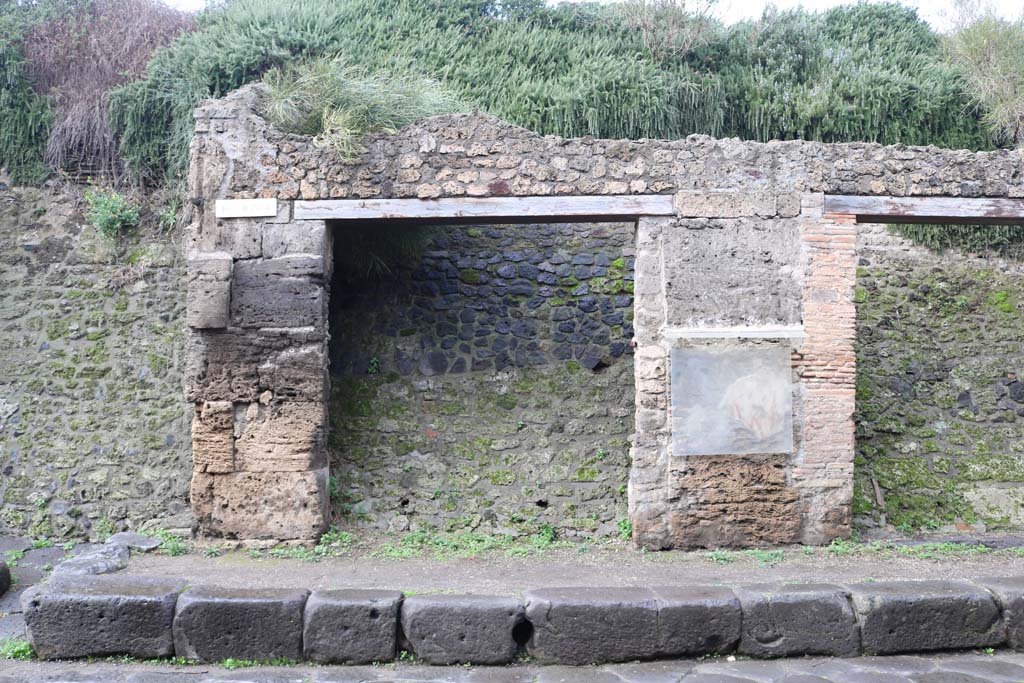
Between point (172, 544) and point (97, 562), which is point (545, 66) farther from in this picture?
point (97, 562)

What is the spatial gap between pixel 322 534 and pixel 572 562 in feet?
6.43

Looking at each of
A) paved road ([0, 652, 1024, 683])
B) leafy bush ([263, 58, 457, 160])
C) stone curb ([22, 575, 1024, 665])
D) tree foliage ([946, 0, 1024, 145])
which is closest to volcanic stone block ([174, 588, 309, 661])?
stone curb ([22, 575, 1024, 665])

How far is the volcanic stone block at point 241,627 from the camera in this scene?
199 inches

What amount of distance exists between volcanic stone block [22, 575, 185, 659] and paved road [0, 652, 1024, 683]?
0.34 ft

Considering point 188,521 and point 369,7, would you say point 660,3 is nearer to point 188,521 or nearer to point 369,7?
point 369,7

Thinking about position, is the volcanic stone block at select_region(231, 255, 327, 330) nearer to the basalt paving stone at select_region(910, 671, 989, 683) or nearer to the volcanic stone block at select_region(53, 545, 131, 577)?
the volcanic stone block at select_region(53, 545, 131, 577)

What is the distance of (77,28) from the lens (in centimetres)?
1147

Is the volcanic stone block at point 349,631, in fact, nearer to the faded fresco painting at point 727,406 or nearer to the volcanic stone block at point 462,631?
the volcanic stone block at point 462,631

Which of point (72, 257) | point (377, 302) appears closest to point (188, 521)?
point (377, 302)

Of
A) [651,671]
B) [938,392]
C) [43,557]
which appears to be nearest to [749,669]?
[651,671]

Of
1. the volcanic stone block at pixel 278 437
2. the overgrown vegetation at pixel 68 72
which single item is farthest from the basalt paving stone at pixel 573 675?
the overgrown vegetation at pixel 68 72

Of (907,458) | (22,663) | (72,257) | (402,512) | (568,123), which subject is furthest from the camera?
(568,123)

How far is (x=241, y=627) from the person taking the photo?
5.06 metres

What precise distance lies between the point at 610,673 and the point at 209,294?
4117 millimetres
